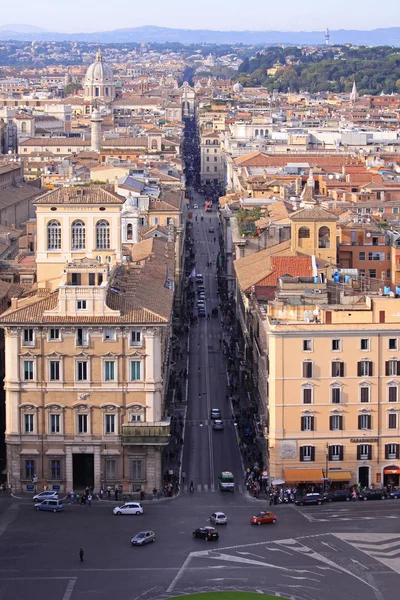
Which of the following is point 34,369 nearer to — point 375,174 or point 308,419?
point 308,419

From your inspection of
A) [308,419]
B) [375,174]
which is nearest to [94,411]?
[308,419]

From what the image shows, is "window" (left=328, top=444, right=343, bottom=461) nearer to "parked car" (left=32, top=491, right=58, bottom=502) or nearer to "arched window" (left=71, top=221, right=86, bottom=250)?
"parked car" (left=32, top=491, right=58, bottom=502)

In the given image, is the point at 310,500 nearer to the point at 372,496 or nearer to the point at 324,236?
the point at 372,496

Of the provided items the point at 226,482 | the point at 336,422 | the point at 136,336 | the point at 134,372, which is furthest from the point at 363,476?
the point at 136,336

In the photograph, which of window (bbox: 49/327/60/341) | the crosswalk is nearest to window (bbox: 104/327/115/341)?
window (bbox: 49/327/60/341)

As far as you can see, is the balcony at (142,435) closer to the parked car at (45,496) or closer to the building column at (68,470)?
the building column at (68,470)

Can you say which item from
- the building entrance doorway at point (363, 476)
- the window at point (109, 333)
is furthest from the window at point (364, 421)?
the window at point (109, 333)
